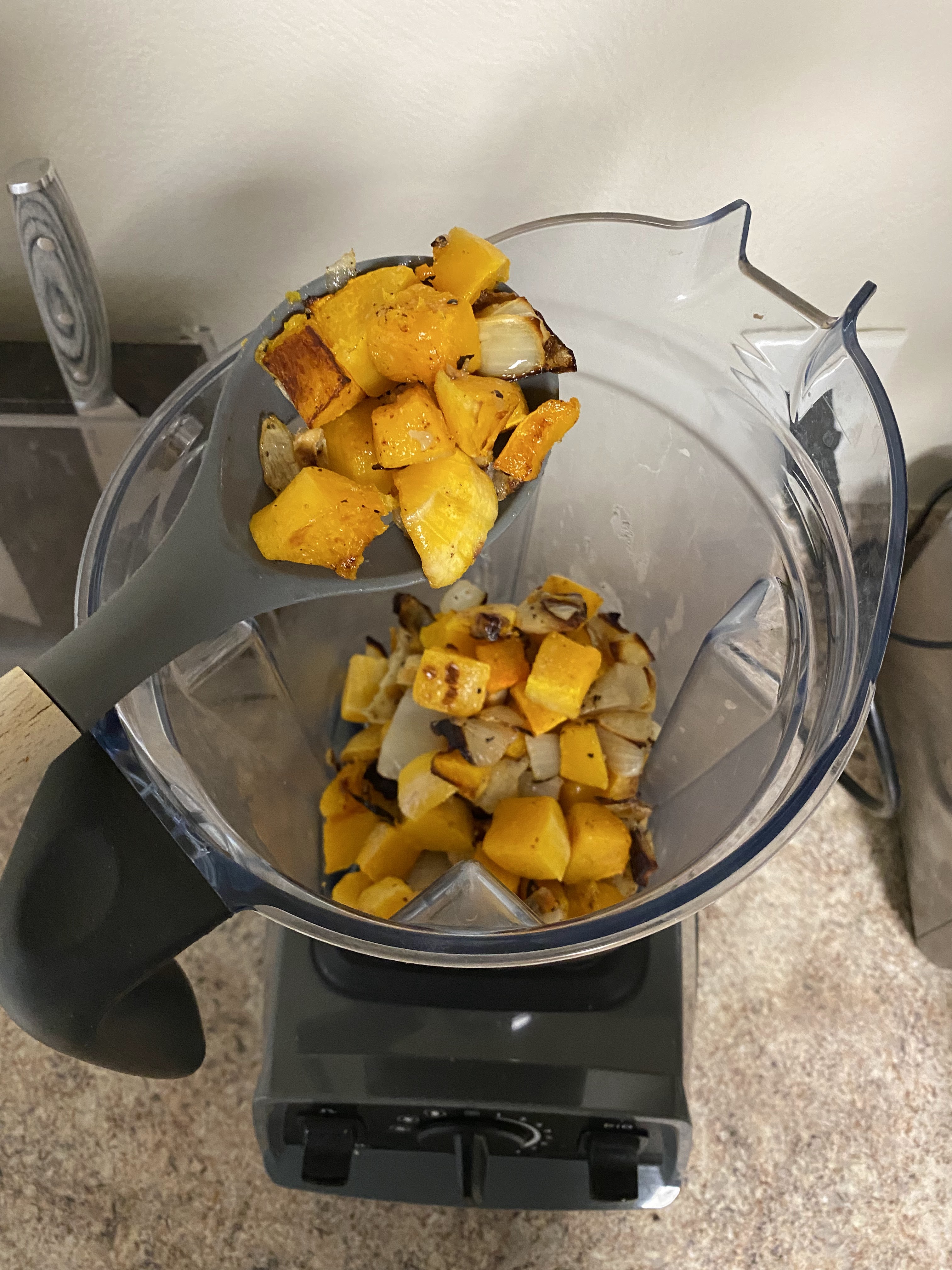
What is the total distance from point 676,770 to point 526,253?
36cm

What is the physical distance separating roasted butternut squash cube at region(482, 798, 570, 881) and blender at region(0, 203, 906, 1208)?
58 millimetres

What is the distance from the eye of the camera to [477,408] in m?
0.41

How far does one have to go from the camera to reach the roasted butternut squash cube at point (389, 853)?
1.85 ft

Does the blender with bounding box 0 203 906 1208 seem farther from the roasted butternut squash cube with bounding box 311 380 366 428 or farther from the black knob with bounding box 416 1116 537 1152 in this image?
the roasted butternut squash cube with bounding box 311 380 366 428

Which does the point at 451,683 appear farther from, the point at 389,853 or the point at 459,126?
the point at 459,126

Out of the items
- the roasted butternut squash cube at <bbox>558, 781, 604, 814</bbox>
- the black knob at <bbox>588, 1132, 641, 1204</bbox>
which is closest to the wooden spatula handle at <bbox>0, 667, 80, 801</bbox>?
the roasted butternut squash cube at <bbox>558, 781, 604, 814</bbox>

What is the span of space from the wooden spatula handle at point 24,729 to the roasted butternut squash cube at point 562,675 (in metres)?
0.29

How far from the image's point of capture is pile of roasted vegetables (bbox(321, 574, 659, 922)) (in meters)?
0.54

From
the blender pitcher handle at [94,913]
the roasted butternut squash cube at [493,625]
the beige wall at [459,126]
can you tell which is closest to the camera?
the blender pitcher handle at [94,913]

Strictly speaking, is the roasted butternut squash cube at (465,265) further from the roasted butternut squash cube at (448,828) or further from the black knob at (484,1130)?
the black knob at (484,1130)

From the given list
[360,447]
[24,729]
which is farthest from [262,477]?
[24,729]

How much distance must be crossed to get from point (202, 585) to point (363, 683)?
0.82ft

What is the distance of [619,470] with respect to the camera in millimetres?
653

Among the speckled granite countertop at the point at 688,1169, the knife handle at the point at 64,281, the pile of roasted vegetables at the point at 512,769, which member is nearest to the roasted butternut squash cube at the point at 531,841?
the pile of roasted vegetables at the point at 512,769
